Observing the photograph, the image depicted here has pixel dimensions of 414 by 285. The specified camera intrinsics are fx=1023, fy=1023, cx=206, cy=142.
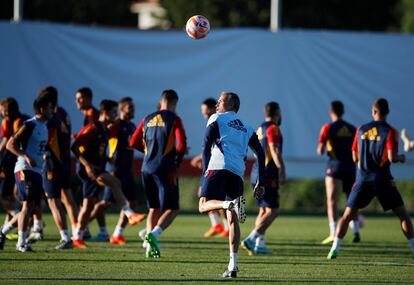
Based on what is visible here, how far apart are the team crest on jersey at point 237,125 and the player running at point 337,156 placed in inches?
243

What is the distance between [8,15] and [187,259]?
28027 mm

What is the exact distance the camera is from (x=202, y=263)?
13.9m

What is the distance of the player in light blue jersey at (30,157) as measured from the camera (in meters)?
14.7

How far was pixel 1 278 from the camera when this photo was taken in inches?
460

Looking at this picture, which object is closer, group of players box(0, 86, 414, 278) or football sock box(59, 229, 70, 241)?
group of players box(0, 86, 414, 278)

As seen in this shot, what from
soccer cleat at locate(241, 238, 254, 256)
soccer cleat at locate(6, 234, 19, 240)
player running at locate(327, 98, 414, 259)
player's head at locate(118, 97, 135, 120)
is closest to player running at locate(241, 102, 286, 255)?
soccer cleat at locate(241, 238, 254, 256)

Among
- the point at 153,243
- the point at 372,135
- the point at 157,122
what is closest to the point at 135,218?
the point at 153,243

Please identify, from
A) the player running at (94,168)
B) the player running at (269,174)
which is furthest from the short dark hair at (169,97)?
the player running at (269,174)

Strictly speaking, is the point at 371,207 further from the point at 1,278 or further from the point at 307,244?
the point at 1,278

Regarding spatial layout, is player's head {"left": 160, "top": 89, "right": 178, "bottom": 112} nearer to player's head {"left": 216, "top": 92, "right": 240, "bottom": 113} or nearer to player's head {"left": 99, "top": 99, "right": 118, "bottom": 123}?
player's head {"left": 99, "top": 99, "right": 118, "bottom": 123}

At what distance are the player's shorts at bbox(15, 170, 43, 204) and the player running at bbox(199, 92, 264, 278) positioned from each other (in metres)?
3.18

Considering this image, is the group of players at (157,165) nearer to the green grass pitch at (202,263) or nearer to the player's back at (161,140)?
the player's back at (161,140)

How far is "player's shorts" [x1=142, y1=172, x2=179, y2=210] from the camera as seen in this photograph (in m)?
14.8

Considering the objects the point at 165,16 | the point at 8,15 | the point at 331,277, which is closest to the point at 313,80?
the point at 331,277
